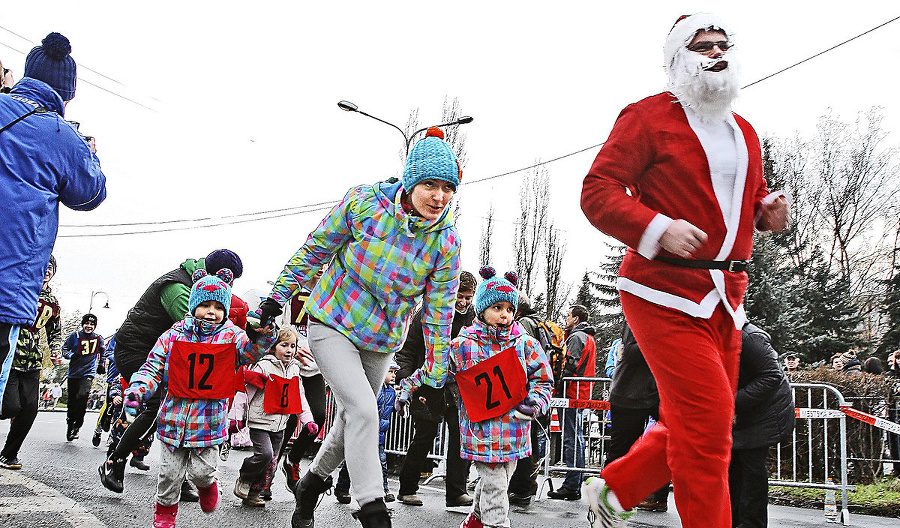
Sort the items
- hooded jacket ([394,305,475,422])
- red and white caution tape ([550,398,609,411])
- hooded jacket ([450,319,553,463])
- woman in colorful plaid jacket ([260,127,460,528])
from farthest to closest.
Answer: red and white caution tape ([550,398,609,411]), hooded jacket ([394,305,475,422]), hooded jacket ([450,319,553,463]), woman in colorful plaid jacket ([260,127,460,528])

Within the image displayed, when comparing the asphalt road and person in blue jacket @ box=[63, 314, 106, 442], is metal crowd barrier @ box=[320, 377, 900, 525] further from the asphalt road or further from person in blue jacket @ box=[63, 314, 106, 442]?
person in blue jacket @ box=[63, 314, 106, 442]

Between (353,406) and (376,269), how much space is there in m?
0.70

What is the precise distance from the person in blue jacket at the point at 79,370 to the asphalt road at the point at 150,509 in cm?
327

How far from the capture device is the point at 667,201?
3.03 m

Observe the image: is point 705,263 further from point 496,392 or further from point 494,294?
point 494,294

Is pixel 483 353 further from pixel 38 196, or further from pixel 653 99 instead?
pixel 38 196

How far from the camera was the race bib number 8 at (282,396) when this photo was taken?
22.2 ft

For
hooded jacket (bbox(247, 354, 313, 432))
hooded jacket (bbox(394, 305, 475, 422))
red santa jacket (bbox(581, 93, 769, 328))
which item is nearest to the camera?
red santa jacket (bbox(581, 93, 769, 328))

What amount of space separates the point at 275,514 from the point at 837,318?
21944 mm

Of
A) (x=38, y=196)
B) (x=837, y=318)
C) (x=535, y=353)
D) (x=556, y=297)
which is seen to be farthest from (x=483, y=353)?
(x=556, y=297)

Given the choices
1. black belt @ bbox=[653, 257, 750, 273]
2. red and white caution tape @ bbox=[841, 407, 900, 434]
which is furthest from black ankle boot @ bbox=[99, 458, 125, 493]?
red and white caution tape @ bbox=[841, 407, 900, 434]

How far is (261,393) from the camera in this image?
275 inches

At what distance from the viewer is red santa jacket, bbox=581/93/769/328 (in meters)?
2.89

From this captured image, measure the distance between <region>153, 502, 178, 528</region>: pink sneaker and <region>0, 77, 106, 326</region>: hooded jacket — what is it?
160 centimetres
